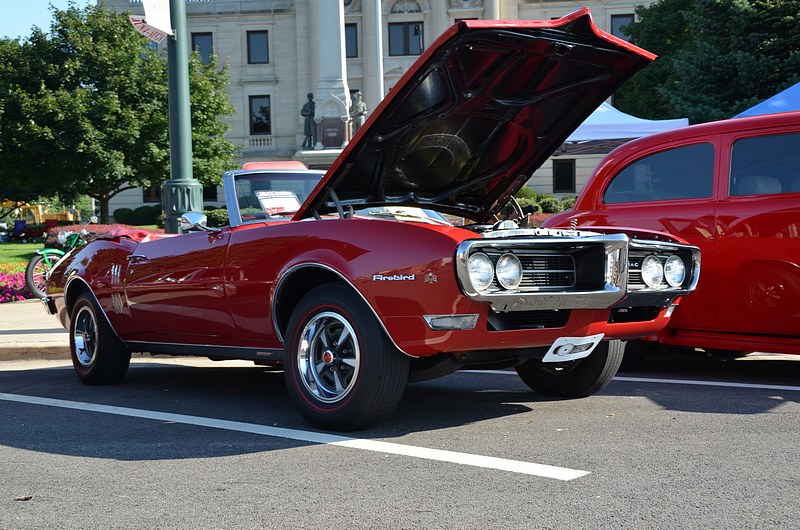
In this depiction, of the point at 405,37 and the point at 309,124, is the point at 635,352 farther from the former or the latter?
the point at 405,37

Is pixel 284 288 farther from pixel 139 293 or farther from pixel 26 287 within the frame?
pixel 26 287

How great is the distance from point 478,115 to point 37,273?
1074 cm

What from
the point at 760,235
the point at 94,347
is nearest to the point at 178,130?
the point at 94,347

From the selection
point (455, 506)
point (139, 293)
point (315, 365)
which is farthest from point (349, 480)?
point (139, 293)

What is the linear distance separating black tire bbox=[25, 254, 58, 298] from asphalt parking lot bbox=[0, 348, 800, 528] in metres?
7.91

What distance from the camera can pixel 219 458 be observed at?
4.68 m

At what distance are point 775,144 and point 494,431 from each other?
10.1 ft

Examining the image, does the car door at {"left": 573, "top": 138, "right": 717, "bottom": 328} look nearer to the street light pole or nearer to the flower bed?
the street light pole

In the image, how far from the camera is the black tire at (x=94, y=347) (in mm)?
7168

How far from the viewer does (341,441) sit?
4980mm

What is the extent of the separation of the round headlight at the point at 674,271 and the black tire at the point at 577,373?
521mm

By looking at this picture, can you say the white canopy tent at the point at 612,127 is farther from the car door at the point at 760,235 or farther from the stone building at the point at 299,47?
the stone building at the point at 299,47

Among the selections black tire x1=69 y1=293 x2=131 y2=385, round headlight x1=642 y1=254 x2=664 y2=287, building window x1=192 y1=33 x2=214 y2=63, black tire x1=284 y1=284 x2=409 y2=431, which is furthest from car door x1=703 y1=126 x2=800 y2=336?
building window x1=192 y1=33 x2=214 y2=63

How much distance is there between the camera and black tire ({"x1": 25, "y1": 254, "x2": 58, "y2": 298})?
47.5 ft
